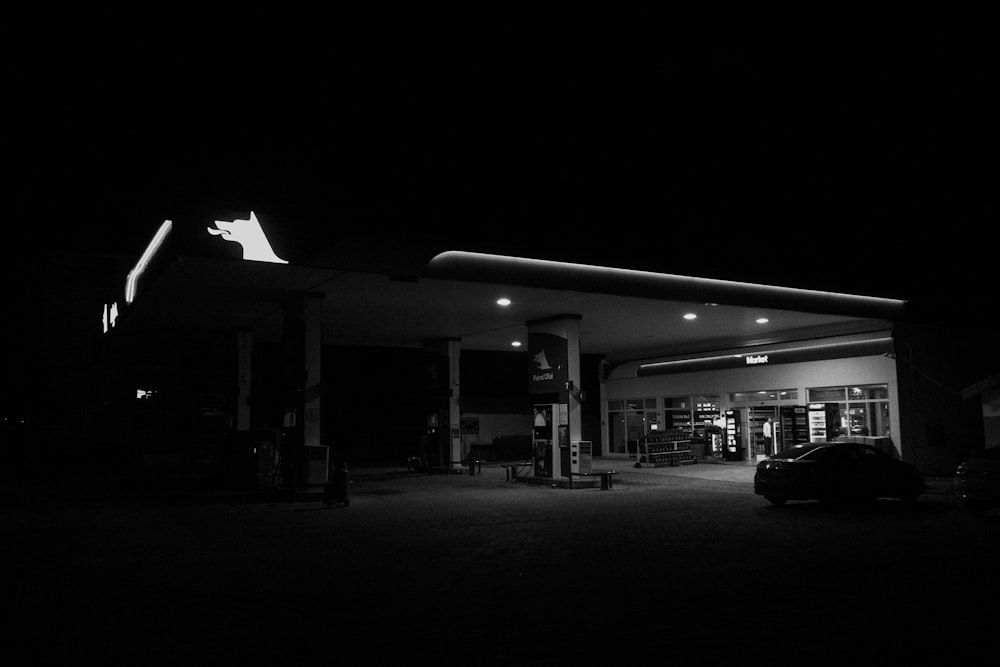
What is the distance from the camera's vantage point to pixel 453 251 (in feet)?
53.1

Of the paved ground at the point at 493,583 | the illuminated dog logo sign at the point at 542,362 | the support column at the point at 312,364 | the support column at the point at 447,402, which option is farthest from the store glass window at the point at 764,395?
the support column at the point at 312,364

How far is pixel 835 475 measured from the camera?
17.1m

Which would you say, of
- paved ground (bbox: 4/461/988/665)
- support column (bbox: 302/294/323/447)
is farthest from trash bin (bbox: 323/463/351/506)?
support column (bbox: 302/294/323/447)

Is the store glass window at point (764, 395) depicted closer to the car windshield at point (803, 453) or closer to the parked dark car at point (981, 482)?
the car windshield at point (803, 453)

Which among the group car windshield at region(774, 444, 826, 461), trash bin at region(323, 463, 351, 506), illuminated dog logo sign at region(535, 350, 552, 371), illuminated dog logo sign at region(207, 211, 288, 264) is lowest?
trash bin at region(323, 463, 351, 506)

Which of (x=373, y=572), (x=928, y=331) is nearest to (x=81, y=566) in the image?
Result: (x=373, y=572)

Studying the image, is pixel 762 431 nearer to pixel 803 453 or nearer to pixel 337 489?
pixel 803 453

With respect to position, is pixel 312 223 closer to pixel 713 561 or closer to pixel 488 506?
pixel 488 506

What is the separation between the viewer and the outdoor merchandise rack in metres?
30.7

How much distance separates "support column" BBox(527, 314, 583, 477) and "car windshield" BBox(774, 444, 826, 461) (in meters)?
6.67

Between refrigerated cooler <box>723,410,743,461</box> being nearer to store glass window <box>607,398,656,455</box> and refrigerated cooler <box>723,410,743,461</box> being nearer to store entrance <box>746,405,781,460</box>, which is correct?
store entrance <box>746,405,781,460</box>

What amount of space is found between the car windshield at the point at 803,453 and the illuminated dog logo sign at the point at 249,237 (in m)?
11.3

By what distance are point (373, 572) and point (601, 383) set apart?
29.4 m

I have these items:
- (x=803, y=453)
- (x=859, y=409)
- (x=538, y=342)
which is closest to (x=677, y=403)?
(x=859, y=409)
